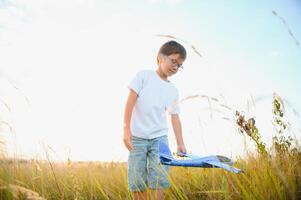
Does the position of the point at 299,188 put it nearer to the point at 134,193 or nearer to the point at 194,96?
the point at 194,96

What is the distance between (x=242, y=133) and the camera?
2.20 meters

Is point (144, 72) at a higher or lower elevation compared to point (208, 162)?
higher

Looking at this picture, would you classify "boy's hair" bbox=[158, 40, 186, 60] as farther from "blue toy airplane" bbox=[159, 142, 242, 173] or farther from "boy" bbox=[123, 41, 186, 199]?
"blue toy airplane" bbox=[159, 142, 242, 173]

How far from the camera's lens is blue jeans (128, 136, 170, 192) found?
2.91 m

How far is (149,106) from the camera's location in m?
3.24

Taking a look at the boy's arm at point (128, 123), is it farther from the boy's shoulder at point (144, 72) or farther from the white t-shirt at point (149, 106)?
the boy's shoulder at point (144, 72)

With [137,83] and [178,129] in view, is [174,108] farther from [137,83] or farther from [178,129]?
[137,83]

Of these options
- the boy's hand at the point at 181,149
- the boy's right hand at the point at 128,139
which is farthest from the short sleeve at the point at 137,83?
the boy's hand at the point at 181,149

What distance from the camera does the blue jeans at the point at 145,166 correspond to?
9.53 ft

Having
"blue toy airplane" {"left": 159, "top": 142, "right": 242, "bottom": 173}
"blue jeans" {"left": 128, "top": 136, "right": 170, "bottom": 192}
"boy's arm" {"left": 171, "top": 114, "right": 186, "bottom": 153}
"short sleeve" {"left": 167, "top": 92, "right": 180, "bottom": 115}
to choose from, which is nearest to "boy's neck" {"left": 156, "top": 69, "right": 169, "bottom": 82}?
"short sleeve" {"left": 167, "top": 92, "right": 180, "bottom": 115}

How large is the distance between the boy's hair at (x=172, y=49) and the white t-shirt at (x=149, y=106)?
0.84ft

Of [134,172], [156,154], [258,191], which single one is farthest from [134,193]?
[258,191]

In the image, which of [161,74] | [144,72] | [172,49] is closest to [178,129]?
[161,74]

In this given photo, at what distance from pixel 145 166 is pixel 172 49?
128cm
